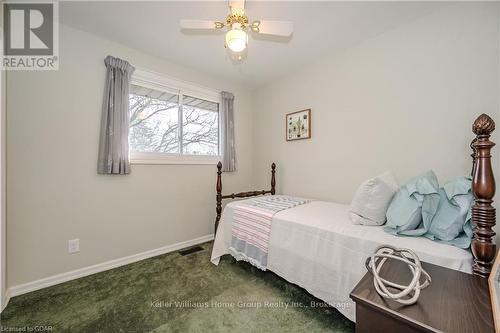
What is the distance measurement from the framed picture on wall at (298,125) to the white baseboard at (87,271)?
209 centimetres

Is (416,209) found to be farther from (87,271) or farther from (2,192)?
(2,192)

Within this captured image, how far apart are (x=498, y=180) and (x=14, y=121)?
12.9 feet

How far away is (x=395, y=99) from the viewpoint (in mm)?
2084

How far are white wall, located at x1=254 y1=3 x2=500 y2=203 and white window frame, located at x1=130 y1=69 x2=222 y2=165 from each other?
1173mm

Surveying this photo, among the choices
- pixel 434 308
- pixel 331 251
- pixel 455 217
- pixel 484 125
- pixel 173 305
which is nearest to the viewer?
pixel 434 308

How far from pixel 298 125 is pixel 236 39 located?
1.69 m

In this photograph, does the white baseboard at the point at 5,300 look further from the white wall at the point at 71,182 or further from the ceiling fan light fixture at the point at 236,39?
the ceiling fan light fixture at the point at 236,39

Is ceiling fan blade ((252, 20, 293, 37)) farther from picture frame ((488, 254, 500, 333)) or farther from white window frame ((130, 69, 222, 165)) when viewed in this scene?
picture frame ((488, 254, 500, 333))

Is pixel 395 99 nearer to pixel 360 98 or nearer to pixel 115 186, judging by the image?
pixel 360 98

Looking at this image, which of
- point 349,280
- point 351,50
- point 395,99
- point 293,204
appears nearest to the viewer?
point 349,280

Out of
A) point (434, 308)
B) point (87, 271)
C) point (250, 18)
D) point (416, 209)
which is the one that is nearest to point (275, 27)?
point (250, 18)

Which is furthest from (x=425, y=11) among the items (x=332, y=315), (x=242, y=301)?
(x=242, y=301)

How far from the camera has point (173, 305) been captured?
1.62 meters

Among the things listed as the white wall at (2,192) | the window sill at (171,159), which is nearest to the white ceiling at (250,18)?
the white wall at (2,192)
